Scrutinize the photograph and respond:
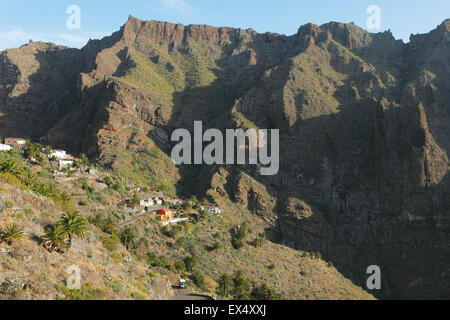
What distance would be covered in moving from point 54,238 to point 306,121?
340 feet

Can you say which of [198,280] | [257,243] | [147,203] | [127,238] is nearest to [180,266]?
[198,280]

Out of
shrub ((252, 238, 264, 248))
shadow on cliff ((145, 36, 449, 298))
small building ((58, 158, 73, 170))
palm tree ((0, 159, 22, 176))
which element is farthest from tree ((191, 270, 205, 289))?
shadow on cliff ((145, 36, 449, 298))

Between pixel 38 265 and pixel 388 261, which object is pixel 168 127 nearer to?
pixel 388 261

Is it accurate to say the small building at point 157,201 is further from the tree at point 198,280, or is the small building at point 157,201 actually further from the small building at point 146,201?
the tree at point 198,280

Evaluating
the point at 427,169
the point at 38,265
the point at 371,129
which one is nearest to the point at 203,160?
the point at 371,129

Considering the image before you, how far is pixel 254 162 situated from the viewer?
356 feet

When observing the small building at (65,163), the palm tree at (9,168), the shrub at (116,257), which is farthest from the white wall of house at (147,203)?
the shrub at (116,257)

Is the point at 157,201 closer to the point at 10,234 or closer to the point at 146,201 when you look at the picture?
the point at 146,201

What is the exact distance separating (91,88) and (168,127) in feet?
123

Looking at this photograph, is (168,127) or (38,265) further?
(168,127)

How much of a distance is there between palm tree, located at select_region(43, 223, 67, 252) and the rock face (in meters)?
69.8

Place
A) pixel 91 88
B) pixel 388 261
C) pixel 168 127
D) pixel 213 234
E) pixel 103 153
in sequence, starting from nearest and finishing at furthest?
pixel 213 234 < pixel 388 261 < pixel 103 153 < pixel 168 127 < pixel 91 88
